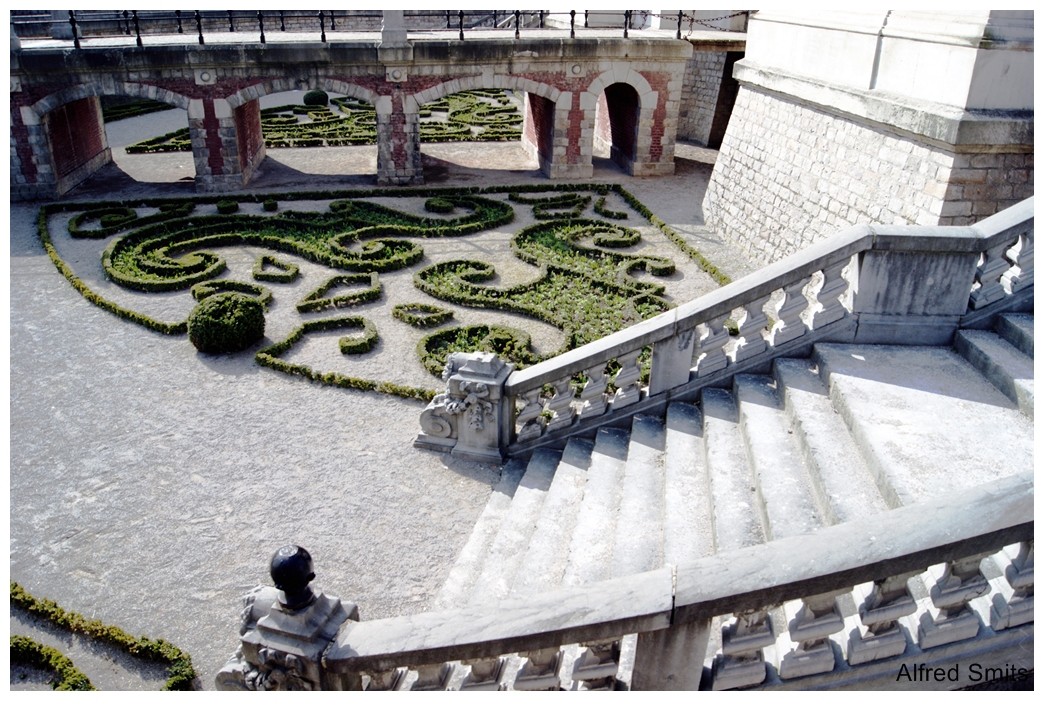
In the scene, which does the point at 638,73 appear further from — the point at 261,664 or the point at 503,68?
the point at 261,664

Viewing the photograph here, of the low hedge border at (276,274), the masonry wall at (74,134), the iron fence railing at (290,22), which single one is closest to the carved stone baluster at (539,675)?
the low hedge border at (276,274)

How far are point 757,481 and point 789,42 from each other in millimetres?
9603

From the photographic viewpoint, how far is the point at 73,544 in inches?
258

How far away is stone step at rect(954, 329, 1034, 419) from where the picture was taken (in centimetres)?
532

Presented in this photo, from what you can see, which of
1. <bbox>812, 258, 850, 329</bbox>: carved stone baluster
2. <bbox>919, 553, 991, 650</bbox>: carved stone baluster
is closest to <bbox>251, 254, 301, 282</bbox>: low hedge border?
<bbox>812, 258, 850, 329</bbox>: carved stone baluster

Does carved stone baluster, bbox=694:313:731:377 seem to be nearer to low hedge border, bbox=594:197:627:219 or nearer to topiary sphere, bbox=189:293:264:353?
topiary sphere, bbox=189:293:264:353

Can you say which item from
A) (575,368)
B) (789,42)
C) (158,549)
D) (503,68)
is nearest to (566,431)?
(575,368)

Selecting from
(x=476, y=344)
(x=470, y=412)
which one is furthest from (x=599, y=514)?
(x=476, y=344)

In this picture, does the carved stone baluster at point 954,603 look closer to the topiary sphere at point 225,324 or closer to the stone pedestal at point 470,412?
the stone pedestal at point 470,412

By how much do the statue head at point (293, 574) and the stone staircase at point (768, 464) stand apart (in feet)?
4.03

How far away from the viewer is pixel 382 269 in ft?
42.0

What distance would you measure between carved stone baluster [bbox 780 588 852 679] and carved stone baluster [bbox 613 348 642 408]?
340 cm

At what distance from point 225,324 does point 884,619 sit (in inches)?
330

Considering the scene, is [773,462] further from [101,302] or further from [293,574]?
[101,302]
